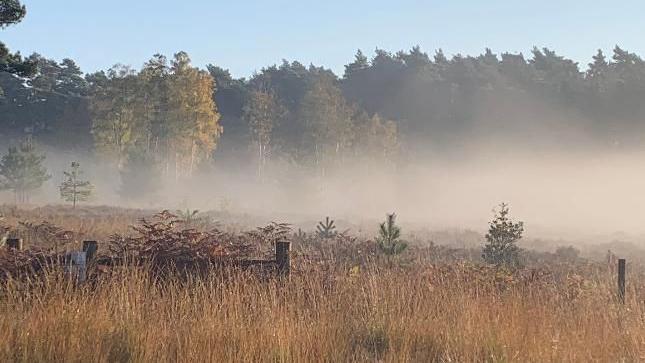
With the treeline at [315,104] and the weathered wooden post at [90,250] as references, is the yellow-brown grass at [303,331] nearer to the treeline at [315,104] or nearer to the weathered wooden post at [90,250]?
the weathered wooden post at [90,250]

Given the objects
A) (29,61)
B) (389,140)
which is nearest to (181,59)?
(389,140)

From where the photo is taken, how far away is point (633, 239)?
3547cm

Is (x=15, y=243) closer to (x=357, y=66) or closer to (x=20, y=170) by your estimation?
(x=20, y=170)

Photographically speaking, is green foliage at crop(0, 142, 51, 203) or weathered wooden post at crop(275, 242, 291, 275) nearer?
weathered wooden post at crop(275, 242, 291, 275)

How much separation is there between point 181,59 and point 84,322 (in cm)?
5012

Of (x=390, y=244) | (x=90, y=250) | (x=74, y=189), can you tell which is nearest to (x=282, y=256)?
(x=90, y=250)

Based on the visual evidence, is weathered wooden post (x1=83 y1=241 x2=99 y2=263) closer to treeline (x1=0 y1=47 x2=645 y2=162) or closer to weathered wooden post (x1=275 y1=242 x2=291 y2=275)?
weathered wooden post (x1=275 y1=242 x2=291 y2=275)

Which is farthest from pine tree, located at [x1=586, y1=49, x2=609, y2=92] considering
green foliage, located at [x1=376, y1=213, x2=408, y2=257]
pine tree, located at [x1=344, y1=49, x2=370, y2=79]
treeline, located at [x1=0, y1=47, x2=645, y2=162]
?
green foliage, located at [x1=376, y1=213, x2=408, y2=257]

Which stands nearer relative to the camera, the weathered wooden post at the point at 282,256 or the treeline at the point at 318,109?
the weathered wooden post at the point at 282,256

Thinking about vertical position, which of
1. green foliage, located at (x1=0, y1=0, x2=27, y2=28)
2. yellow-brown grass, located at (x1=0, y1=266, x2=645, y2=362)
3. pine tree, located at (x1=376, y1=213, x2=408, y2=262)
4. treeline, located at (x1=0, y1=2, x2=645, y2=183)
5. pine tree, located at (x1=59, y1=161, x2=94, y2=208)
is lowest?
yellow-brown grass, located at (x1=0, y1=266, x2=645, y2=362)

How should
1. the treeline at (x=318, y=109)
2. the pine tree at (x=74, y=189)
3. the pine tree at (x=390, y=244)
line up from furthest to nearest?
the treeline at (x=318, y=109) < the pine tree at (x=74, y=189) < the pine tree at (x=390, y=244)

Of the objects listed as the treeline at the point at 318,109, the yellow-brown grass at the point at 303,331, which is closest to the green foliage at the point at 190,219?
the yellow-brown grass at the point at 303,331

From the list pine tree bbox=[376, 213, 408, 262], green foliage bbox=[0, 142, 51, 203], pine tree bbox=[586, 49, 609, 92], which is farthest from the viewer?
pine tree bbox=[586, 49, 609, 92]

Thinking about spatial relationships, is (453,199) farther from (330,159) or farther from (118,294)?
(118,294)
